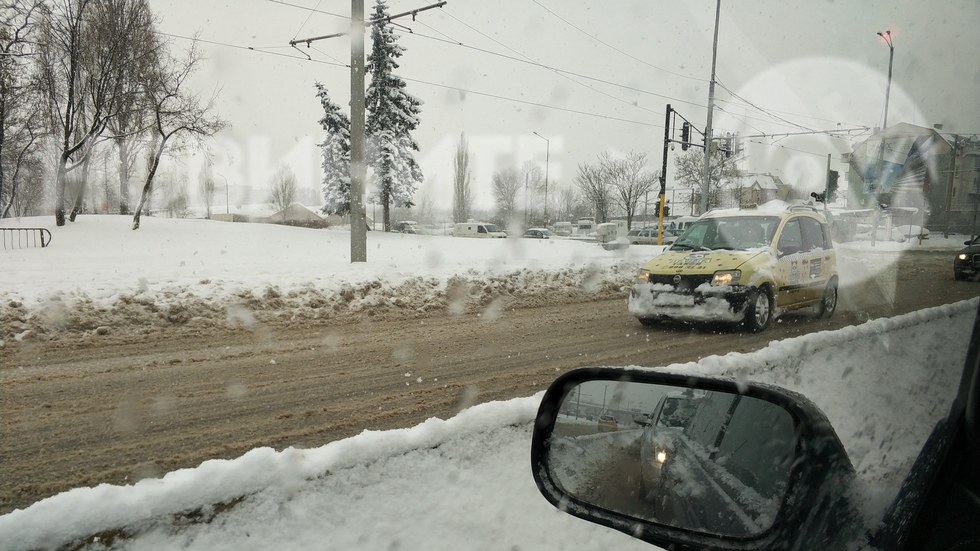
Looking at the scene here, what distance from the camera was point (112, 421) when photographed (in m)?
4.85

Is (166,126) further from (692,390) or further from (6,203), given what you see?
(692,390)

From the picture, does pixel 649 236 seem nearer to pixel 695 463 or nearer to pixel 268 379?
pixel 268 379

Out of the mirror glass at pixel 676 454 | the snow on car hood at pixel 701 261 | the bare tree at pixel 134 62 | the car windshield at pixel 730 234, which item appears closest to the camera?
the mirror glass at pixel 676 454

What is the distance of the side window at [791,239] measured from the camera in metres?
9.60

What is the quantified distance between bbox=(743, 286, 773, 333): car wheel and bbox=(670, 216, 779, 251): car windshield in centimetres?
80

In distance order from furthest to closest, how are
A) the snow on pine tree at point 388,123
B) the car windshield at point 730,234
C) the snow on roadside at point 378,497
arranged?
1. the snow on pine tree at point 388,123
2. the car windshield at point 730,234
3. the snow on roadside at point 378,497

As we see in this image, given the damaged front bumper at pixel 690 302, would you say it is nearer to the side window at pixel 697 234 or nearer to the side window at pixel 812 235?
the side window at pixel 697 234

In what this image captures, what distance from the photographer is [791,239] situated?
32.3 feet

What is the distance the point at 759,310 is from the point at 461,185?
57.6 metres

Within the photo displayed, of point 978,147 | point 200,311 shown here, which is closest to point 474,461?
point 978,147

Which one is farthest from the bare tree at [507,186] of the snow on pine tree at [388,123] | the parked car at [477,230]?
the snow on pine tree at [388,123]

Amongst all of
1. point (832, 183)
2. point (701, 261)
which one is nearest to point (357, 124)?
point (701, 261)

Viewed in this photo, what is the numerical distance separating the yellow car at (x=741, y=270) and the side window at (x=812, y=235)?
0.06ft

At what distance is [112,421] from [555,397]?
Answer: 174 inches
